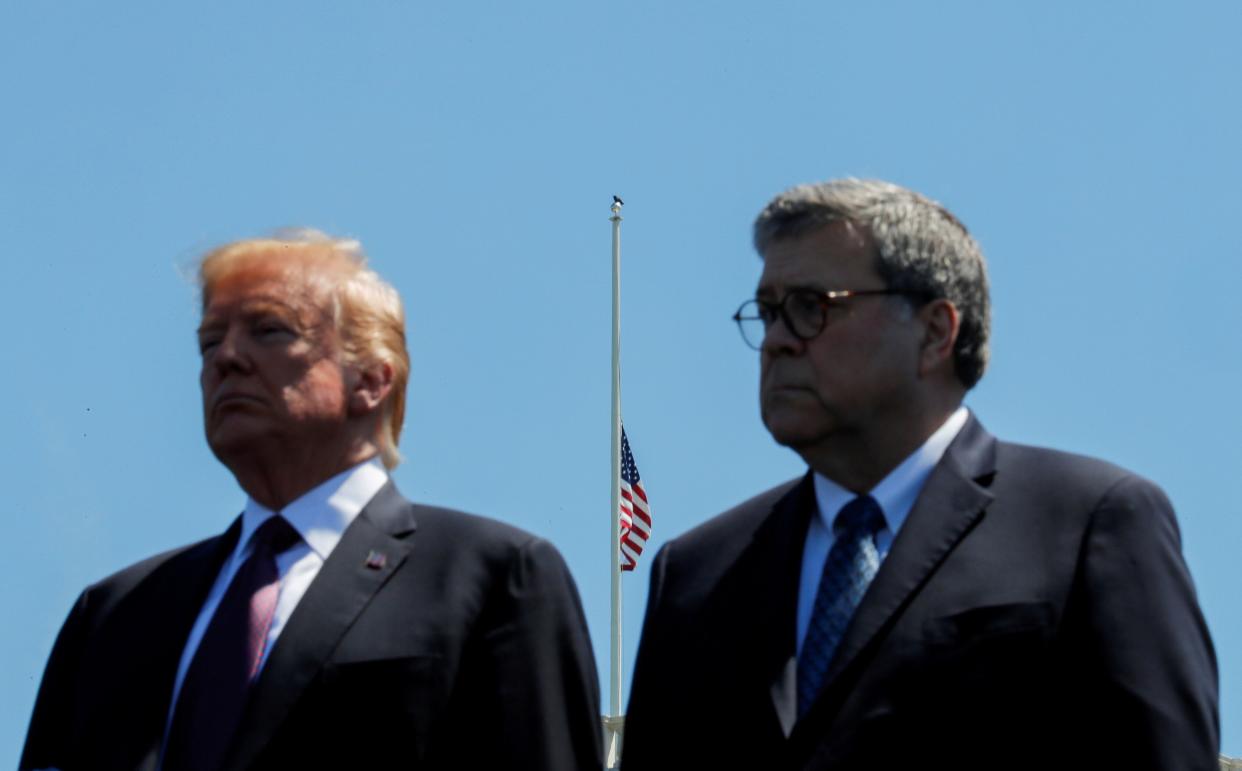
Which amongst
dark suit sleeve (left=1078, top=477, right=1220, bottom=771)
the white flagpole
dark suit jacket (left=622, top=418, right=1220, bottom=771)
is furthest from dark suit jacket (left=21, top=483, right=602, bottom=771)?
the white flagpole

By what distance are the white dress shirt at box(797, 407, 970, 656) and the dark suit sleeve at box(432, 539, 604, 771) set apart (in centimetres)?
67

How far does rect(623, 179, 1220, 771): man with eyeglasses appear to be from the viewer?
4477mm

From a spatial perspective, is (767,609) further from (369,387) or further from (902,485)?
(369,387)

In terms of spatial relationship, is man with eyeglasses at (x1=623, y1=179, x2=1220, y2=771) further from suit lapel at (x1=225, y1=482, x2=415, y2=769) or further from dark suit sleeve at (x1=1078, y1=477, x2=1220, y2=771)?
suit lapel at (x1=225, y1=482, x2=415, y2=769)

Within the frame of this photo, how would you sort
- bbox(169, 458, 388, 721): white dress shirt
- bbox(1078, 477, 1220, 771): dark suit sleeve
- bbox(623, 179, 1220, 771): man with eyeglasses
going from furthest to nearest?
1. bbox(169, 458, 388, 721): white dress shirt
2. bbox(623, 179, 1220, 771): man with eyeglasses
3. bbox(1078, 477, 1220, 771): dark suit sleeve

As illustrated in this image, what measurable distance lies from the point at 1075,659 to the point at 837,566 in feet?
2.17

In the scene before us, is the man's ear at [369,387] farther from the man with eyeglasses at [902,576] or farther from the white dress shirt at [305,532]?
the man with eyeglasses at [902,576]

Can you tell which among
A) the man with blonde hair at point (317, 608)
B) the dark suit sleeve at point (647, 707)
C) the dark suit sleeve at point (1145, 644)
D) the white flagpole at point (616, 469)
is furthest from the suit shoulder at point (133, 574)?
the white flagpole at point (616, 469)

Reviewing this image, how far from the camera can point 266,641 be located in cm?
521

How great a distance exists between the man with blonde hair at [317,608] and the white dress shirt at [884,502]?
0.67m

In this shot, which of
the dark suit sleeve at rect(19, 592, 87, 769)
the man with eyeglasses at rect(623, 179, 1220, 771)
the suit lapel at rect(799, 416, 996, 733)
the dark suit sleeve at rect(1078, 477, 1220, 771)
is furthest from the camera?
the dark suit sleeve at rect(19, 592, 87, 769)

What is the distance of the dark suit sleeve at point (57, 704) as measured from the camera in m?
5.59

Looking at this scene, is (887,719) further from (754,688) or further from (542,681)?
(542,681)

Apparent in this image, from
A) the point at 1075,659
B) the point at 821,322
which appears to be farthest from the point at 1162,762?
the point at 821,322
